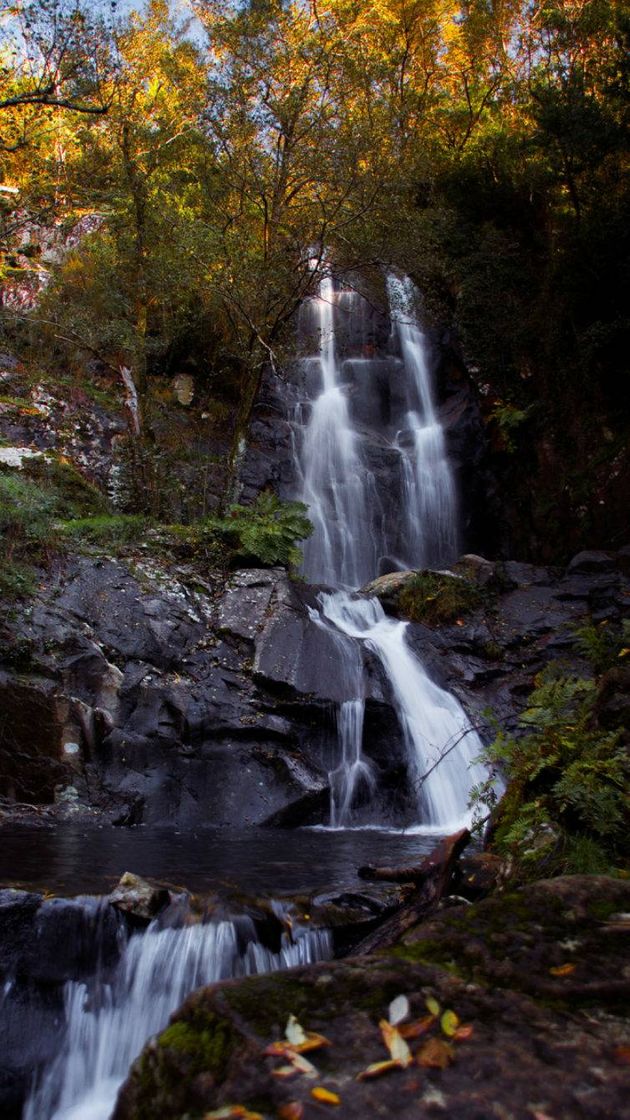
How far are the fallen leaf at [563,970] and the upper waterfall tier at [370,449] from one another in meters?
12.3

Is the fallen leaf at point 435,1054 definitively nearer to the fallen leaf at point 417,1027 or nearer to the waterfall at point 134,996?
the fallen leaf at point 417,1027

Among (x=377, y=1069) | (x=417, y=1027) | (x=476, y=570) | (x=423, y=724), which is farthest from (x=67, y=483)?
(x=377, y=1069)

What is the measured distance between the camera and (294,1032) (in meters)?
1.82

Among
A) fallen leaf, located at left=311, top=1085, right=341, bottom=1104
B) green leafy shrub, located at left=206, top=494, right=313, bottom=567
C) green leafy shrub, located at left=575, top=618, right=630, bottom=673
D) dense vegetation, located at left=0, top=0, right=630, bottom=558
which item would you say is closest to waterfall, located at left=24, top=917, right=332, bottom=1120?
fallen leaf, located at left=311, top=1085, right=341, bottom=1104

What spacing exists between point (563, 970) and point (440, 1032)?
0.53 m

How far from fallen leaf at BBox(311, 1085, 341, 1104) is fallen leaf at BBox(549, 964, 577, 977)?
33.6 inches

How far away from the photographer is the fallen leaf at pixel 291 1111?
1.51m

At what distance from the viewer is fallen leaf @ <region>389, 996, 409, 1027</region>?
1869mm

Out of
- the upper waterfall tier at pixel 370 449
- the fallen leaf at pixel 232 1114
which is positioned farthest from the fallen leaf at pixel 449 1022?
the upper waterfall tier at pixel 370 449

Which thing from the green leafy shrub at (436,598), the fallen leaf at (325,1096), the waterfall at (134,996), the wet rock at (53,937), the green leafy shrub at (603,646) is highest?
the green leafy shrub at (436,598)

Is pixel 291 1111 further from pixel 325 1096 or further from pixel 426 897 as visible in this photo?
pixel 426 897

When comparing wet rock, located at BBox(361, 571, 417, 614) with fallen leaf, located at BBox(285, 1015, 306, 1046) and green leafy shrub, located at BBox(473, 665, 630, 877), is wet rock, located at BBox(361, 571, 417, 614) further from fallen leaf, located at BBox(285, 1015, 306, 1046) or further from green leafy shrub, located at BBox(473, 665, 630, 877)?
fallen leaf, located at BBox(285, 1015, 306, 1046)

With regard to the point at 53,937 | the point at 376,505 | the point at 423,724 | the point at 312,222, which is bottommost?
the point at 53,937

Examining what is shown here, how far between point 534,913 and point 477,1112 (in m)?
1.06
